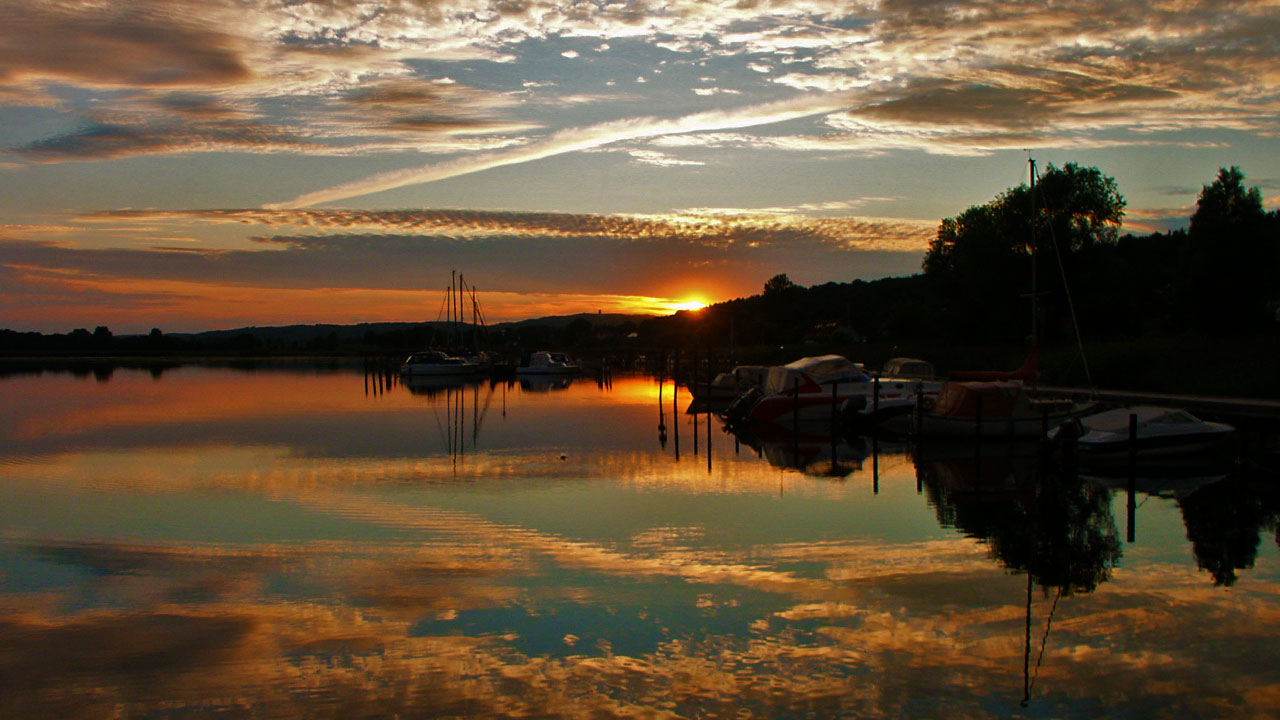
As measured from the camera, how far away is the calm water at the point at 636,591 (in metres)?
9.97

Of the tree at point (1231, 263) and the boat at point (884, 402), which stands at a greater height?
the tree at point (1231, 263)

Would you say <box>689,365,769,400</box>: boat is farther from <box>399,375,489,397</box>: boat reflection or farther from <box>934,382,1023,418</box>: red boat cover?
<box>399,375,489,397</box>: boat reflection

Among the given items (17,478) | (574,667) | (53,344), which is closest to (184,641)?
(574,667)

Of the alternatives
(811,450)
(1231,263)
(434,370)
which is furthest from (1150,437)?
(434,370)

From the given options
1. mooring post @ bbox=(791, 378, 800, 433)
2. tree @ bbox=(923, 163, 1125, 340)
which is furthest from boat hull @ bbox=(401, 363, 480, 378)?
mooring post @ bbox=(791, 378, 800, 433)

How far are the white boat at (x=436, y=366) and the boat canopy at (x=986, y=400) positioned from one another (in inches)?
2366

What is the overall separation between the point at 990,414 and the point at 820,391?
8.27m

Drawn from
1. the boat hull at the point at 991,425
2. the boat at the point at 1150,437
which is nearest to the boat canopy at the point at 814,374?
the boat hull at the point at 991,425

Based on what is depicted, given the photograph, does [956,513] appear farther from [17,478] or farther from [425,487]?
[17,478]

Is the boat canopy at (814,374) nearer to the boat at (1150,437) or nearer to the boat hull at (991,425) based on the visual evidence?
the boat hull at (991,425)

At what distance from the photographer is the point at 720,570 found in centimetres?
1490

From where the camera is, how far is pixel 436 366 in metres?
84.8

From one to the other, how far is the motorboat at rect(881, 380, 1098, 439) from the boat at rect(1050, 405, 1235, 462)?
3840mm

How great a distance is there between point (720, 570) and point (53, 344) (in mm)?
218881
